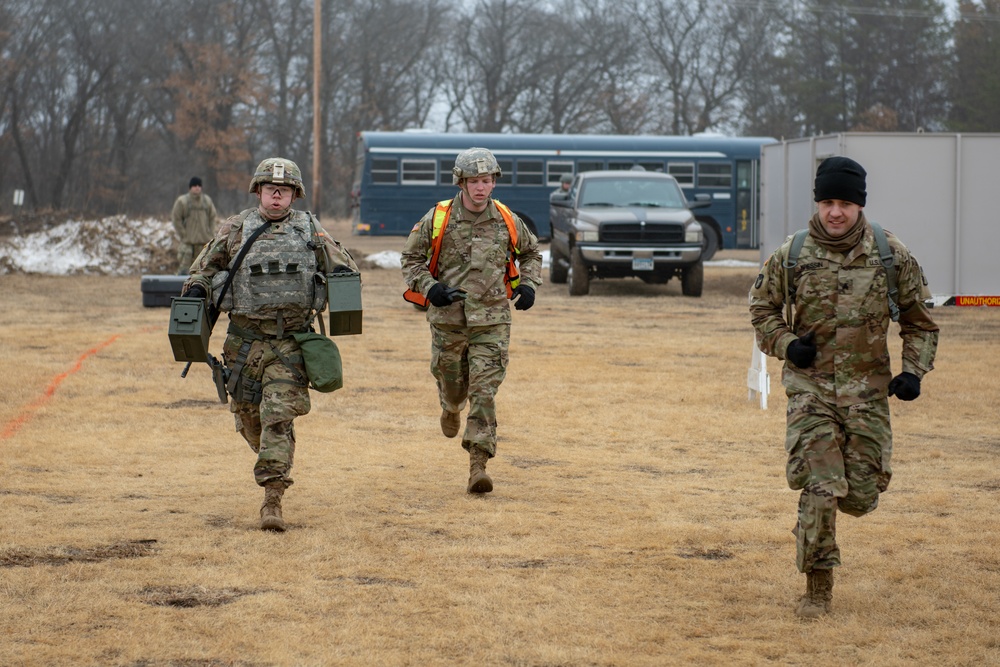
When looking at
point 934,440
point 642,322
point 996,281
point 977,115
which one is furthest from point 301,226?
point 977,115

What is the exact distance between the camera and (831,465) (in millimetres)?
5242

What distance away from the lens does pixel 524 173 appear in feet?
109

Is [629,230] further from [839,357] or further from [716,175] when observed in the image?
[839,357]

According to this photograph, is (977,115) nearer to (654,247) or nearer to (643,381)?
(654,247)

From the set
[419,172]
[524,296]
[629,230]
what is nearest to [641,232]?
[629,230]

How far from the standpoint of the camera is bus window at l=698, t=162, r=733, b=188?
3282 cm

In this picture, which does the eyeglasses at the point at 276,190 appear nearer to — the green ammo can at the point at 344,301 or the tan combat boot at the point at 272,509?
the green ammo can at the point at 344,301

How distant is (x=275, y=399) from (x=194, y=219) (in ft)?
49.6

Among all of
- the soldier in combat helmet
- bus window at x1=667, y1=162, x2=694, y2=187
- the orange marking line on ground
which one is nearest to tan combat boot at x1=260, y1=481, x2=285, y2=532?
the soldier in combat helmet

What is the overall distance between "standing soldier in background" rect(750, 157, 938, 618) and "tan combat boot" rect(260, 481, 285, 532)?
261cm

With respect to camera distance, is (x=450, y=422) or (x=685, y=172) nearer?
(x=450, y=422)

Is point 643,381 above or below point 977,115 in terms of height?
below

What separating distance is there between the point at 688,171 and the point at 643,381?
2105 cm

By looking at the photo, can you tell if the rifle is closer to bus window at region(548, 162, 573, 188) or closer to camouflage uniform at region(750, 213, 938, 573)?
camouflage uniform at region(750, 213, 938, 573)
